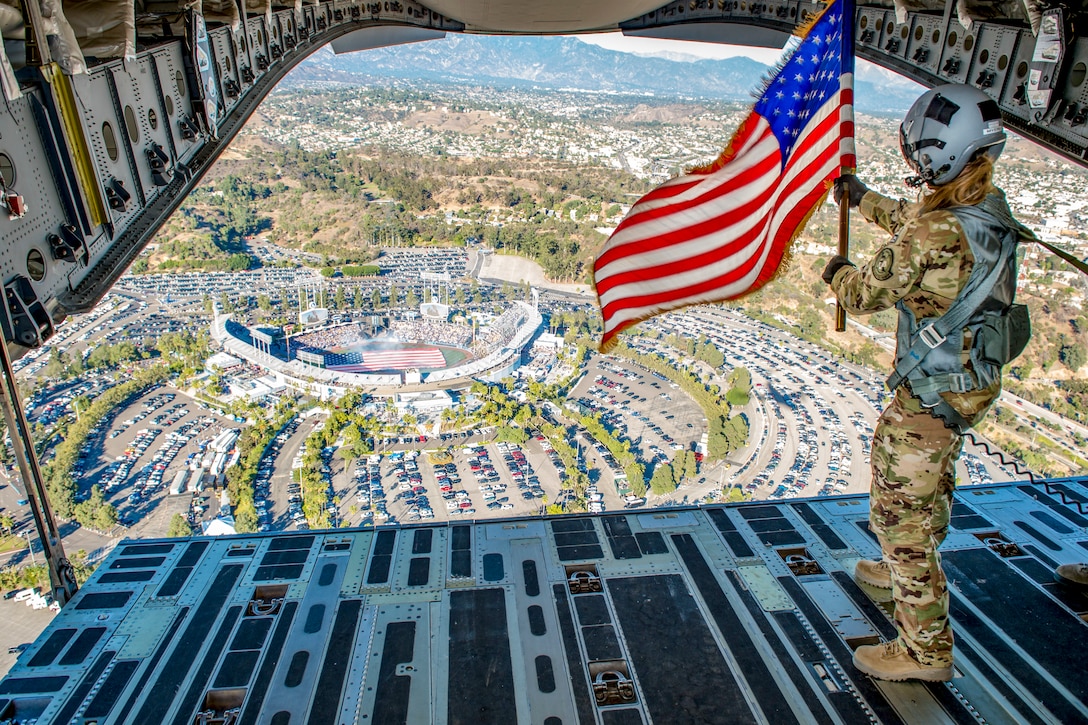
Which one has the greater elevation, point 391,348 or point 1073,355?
point 1073,355

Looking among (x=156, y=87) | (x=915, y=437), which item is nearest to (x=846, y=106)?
(x=915, y=437)

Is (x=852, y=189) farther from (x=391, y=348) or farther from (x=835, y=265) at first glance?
(x=391, y=348)

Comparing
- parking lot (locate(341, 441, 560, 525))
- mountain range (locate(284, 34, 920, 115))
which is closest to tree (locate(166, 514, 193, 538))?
parking lot (locate(341, 441, 560, 525))

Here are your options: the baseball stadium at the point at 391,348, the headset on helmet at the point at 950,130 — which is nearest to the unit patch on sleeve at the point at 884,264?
the headset on helmet at the point at 950,130

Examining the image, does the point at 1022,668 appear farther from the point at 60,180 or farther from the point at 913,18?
the point at 60,180

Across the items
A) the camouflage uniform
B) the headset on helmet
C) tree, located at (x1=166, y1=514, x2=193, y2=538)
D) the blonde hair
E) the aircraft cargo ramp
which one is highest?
the headset on helmet

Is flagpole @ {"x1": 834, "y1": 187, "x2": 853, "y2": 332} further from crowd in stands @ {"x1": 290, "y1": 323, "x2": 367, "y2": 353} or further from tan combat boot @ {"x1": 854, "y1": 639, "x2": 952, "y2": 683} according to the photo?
crowd in stands @ {"x1": 290, "y1": 323, "x2": 367, "y2": 353}

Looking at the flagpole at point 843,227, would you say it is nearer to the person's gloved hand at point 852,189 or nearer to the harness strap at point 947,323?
the person's gloved hand at point 852,189
